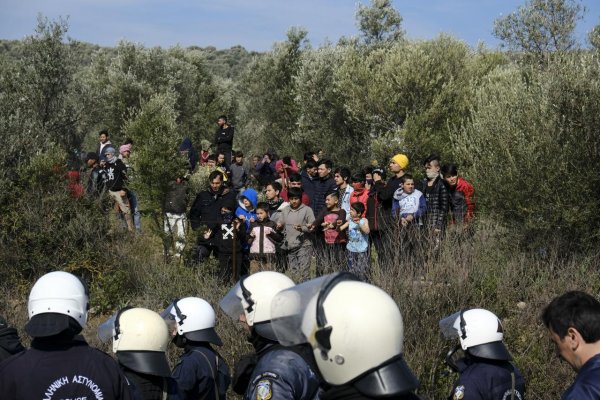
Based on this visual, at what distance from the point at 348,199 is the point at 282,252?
1692 mm

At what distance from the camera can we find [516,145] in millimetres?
11500

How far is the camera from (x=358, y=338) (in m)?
2.72

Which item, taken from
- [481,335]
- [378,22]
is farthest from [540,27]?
[481,335]

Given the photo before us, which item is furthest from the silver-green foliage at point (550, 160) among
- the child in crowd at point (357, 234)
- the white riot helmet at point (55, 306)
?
→ the white riot helmet at point (55, 306)

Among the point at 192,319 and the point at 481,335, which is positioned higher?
the point at 192,319

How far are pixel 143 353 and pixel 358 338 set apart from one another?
2.07 metres

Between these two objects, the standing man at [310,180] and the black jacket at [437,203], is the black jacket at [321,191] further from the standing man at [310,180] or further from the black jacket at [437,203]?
the black jacket at [437,203]

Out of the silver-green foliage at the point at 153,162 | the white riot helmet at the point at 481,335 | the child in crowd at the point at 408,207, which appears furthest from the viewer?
the silver-green foliage at the point at 153,162

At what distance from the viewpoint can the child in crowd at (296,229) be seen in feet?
37.1

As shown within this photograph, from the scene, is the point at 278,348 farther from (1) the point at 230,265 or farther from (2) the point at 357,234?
(1) the point at 230,265

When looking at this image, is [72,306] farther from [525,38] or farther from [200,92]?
[200,92]

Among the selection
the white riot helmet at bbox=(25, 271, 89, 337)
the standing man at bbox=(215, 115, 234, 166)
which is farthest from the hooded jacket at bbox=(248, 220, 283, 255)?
the standing man at bbox=(215, 115, 234, 166)

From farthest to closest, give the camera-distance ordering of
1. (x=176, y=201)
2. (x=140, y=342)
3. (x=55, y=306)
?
(x=176, y=201)
(x=140, y=342)
(x=55, y=306)

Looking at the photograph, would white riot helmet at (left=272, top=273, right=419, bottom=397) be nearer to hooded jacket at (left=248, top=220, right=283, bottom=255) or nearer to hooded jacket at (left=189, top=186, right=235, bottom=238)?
hooded jacket at (left=248, top=220, right=283, bottom=255)
